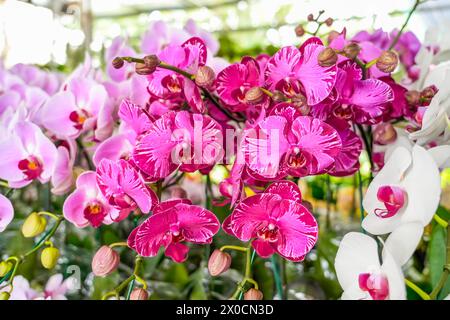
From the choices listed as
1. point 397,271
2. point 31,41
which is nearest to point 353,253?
point 397,271

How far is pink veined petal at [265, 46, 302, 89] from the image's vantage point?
38 centimetres

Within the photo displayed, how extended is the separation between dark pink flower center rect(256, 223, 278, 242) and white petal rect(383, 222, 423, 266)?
0.28ft

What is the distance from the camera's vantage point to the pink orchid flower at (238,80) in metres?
0.40

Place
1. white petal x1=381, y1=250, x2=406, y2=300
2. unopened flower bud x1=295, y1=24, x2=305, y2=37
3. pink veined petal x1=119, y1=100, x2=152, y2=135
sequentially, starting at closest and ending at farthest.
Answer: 1. white petal x1=381, y1=250, x2=406, y2=300
2. pink veined petal x1=119, y1=100, x2=152, y2=135
3. unopened flower bud x1=295, y1=24, x2=305, y2=37

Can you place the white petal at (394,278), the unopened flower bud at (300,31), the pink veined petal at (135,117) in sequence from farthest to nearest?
the unopened flower bud at (300,31), the pink veined petal at (135,117), the white petal at (394,278)

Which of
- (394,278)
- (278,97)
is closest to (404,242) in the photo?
(394,278)

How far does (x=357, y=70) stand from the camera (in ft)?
1.27

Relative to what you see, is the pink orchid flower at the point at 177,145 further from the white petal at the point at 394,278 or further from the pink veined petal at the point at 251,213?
the white petal at the point at 394,278

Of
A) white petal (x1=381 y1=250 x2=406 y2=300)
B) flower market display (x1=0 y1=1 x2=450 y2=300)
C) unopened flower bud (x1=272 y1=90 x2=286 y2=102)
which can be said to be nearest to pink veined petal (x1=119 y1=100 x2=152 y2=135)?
flower market display (x1=0 y1=1 x2=450 y2=300)

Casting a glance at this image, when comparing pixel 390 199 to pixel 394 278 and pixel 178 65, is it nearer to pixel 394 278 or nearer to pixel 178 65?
pixel 394 278

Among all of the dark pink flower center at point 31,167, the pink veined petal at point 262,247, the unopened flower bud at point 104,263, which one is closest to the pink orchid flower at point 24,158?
the dark pink flower center at point 31,167

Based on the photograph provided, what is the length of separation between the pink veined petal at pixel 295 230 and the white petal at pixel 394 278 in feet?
0.21

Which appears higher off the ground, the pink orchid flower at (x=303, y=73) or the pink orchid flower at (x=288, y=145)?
the pink orchid flower at (x=303, y=73)

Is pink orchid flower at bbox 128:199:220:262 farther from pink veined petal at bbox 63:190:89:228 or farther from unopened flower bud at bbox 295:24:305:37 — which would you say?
unopened flower bud at bbox 295:24:305:37
